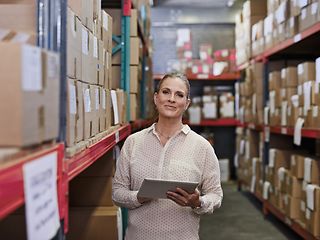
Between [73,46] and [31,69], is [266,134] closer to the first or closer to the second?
[73,46]

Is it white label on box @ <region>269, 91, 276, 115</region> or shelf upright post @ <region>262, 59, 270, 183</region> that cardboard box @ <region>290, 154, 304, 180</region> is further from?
shelf upright post @ <region>262, 59, 270, 183</region>

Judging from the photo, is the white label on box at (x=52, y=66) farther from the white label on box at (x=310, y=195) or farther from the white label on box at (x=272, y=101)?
the white label on box at (x=272, y=101)

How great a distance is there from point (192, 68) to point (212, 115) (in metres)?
0.90

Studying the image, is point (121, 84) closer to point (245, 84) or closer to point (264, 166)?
point (264, 166)

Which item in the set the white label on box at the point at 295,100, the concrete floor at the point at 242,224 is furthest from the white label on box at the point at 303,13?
the concrete floor at the point at 242,224

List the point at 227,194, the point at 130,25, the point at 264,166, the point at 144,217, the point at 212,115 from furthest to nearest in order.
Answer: the point at 212,115, the point at 227,194, the point at 264,166, the point at 130,25, the point at 144,217

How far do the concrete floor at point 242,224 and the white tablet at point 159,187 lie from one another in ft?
9.28

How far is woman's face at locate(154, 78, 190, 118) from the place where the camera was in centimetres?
238

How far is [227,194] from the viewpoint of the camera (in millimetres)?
7402

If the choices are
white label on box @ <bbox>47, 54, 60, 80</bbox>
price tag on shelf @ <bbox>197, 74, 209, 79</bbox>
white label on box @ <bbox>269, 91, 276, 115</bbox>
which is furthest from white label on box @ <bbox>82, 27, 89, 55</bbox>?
price tag on shelf @ <bbox>197, 74, 209, 79</bbox>

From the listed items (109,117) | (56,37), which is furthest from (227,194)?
(56,37)

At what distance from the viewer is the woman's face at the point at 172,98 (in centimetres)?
238

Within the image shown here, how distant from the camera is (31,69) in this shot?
105 cm

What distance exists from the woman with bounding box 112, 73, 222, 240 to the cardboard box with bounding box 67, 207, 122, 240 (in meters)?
0.60
